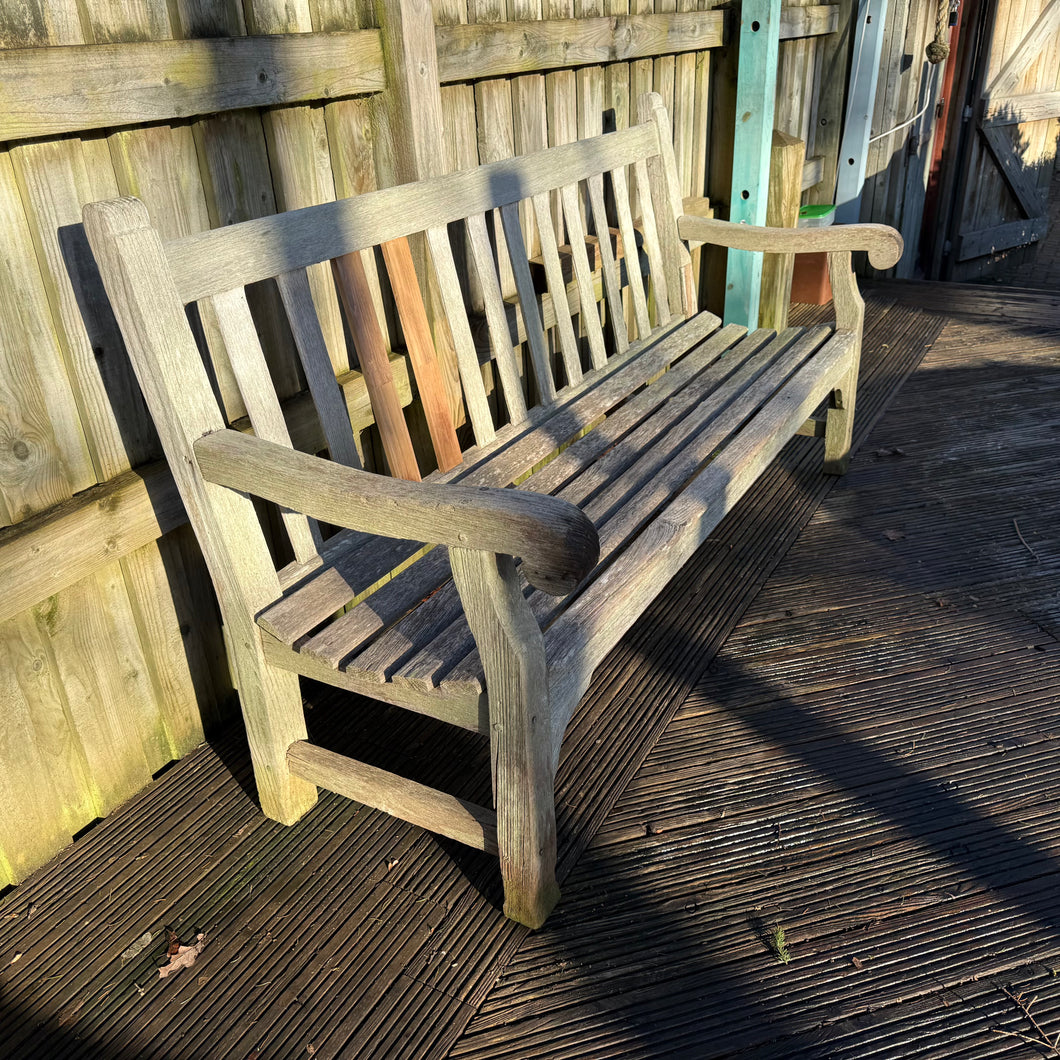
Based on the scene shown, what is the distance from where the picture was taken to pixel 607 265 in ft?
9.93

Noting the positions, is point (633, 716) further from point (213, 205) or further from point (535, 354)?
point (213, 205)

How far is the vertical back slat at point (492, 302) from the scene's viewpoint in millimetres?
2508

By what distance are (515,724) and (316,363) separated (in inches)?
35.2

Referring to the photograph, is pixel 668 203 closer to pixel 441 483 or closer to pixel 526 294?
pixel 526 294

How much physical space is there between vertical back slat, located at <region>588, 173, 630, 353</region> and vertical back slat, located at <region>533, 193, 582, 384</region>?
147 mm

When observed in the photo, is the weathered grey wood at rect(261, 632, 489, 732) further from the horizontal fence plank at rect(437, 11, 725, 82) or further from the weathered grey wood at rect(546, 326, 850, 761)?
the horizontal fence plank at rect(437, 11, 725, 82)

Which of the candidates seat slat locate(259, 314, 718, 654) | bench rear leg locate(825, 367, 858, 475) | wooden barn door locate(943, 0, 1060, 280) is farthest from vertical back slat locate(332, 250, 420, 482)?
wooden barn door locate(943, 0, 1060, 280)

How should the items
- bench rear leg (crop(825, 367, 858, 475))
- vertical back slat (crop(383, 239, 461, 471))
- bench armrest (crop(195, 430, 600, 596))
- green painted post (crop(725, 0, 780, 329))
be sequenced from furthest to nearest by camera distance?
1. green painted post (crop(725, 0, 780, 329))
2. bench rear leg (crop(825, 367, 858, 475))
3. vertical back slat (crop(383, 239, 461, 471))
4. bench armrest (crop(195, 430, 600, 596))

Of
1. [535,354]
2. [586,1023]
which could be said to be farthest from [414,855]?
[535,354]

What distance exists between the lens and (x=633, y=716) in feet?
8.19

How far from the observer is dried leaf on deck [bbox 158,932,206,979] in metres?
1.87

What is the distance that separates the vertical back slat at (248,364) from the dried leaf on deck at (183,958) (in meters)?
0.84

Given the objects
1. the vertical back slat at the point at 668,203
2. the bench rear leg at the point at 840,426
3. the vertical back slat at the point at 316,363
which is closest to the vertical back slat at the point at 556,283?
the vertical back slat at the point at 668,203

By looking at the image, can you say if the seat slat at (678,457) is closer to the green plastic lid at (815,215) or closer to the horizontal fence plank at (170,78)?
the horizontal fence plank at (170,78)
